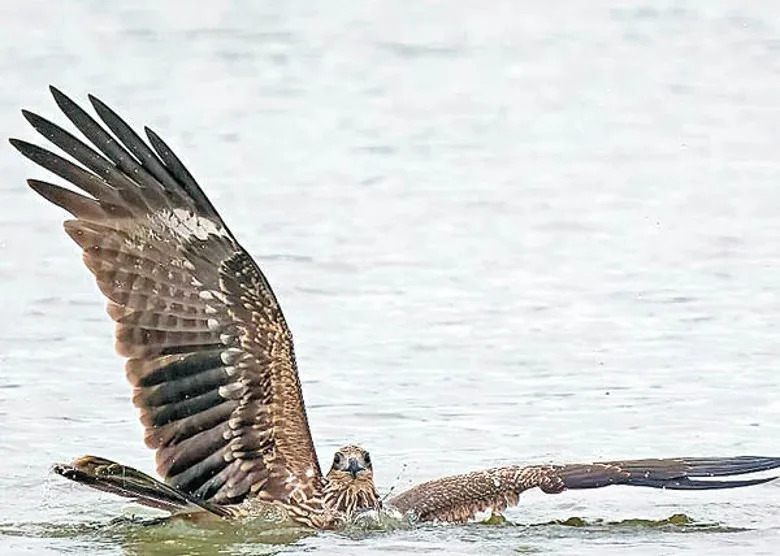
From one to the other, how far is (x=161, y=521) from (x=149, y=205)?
121cm

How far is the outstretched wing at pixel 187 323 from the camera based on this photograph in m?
9.07

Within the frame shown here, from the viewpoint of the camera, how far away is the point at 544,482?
920 cm

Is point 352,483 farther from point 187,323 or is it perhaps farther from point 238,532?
point 187,323

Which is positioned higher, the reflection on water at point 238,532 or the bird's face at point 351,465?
the bird's face at point 351,465

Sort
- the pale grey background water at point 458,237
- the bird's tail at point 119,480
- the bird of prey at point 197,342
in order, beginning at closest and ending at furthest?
the bird's tail at point 119,480 → the bird of prey at point 197,342 → the pale grey background water at point 458,237

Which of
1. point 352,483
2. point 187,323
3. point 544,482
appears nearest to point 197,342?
point 187,323

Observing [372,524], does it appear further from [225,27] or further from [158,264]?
[225,27]

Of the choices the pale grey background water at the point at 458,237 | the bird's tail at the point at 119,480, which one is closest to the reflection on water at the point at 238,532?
the pale grey background water at the point at 458,237

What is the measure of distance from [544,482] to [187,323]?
1379mm

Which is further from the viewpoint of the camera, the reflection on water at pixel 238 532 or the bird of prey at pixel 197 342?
the reflection on water at pixel 238 532

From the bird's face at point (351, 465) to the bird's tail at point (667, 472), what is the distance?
70cm

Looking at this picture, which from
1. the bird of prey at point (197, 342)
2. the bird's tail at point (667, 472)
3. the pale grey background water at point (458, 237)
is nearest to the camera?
the bird of prey at point (197, 342)

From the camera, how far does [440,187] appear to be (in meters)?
15.1

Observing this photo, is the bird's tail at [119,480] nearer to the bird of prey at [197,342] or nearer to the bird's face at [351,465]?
the bird of prey at [197,342]
